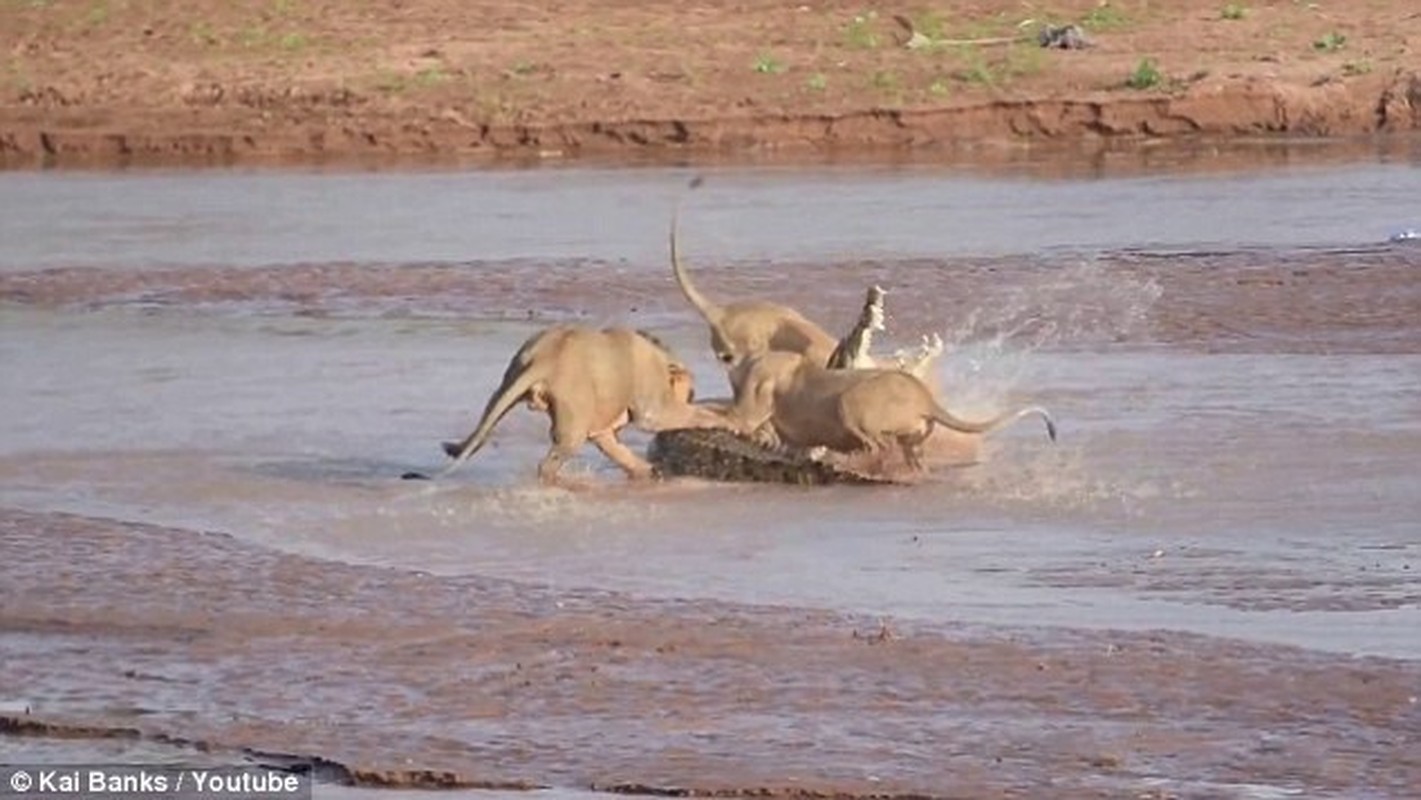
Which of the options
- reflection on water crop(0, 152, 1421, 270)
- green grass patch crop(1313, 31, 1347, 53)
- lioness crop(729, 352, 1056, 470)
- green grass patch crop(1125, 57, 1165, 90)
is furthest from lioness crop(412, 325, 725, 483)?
green grass patch crop(1313, 31, 1347, 53)

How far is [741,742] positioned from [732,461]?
13.0 feet

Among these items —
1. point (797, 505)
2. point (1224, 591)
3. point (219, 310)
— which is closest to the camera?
point (1224, 591)

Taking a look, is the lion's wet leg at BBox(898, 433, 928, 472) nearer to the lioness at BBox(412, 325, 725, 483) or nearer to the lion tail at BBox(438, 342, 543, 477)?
the lioness at BBox(412, 325, 725, 483)

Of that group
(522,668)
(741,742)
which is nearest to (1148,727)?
(741,742)

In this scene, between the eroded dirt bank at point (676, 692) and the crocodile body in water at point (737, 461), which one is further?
the crocodile body in water at point (737, 461)

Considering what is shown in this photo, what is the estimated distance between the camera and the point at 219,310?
696 inches

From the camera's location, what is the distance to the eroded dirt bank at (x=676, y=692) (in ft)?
24.8

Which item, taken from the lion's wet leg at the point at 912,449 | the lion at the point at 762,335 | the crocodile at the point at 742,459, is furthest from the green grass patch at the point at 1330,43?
the lion's wet leg at the point at 912,449

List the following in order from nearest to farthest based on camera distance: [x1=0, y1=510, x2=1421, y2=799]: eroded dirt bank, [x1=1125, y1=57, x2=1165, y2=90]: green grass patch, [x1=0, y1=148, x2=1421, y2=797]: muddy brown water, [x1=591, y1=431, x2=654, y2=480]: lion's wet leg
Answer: [x1=0, y1=510, x2=1421, y2=799]: eroded dirt bank
[x1=0, y1=148, x2=1421, y2=797]: muddy brown water
[x1=591, y1=431, x2=654, y2=480]: lion's wet leg
[x1=1125, y1=57, x2=1165, y2=90]: green grass patch

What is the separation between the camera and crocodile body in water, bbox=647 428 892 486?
38.3 feet

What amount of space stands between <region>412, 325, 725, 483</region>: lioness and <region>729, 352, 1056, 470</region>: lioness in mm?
165

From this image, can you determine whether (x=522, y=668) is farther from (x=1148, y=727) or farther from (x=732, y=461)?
(x=732, y=461)

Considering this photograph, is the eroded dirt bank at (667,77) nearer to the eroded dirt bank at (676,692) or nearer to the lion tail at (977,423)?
the lion tail at (977,423)

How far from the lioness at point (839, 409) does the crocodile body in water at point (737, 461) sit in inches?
2.2
